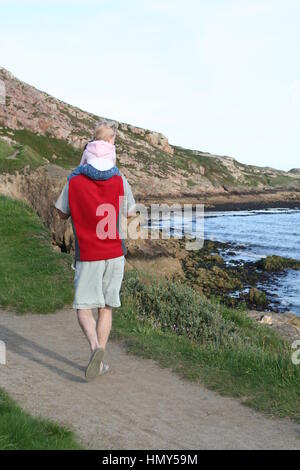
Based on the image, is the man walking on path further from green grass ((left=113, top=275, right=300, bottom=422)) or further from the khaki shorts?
green grass ((left=113, top=275, right=300, bottom=422))

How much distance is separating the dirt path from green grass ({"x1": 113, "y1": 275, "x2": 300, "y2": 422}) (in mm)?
202

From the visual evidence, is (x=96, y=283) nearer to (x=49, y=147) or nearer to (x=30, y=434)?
(x=30, y=434)

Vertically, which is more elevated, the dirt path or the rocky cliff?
the rocky cliff

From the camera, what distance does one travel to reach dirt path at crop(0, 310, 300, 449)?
4.75 meters

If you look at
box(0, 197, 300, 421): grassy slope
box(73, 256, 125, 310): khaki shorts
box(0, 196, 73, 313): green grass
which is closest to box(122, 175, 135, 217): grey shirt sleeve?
box(73, 256, 125, 310): khaki shorts

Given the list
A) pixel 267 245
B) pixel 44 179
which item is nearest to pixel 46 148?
pixel 267 245

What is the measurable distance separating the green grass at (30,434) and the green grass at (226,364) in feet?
7.27

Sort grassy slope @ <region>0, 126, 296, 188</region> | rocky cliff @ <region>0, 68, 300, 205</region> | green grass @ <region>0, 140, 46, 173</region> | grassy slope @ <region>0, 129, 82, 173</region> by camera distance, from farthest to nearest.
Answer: rocky cliff @ <region>0, 68, 300, 205</region>
grassy slope @ <region>0, 126, 296, 188</region>
grassy slope @ <region>0, 129, 82, 173</region>
green grass @ <region>0, 140, 46, 173</region>

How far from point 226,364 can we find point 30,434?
3144 millimetres

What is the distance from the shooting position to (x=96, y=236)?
19.6ft

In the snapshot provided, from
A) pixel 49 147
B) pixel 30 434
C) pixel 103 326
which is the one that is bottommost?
pixel 30 434

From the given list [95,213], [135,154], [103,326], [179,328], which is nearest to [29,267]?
[179,328]

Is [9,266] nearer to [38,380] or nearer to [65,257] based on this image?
[65,257]

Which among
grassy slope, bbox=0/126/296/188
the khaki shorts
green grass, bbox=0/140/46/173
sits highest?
grassy slope, bbox=0/126/296/188
